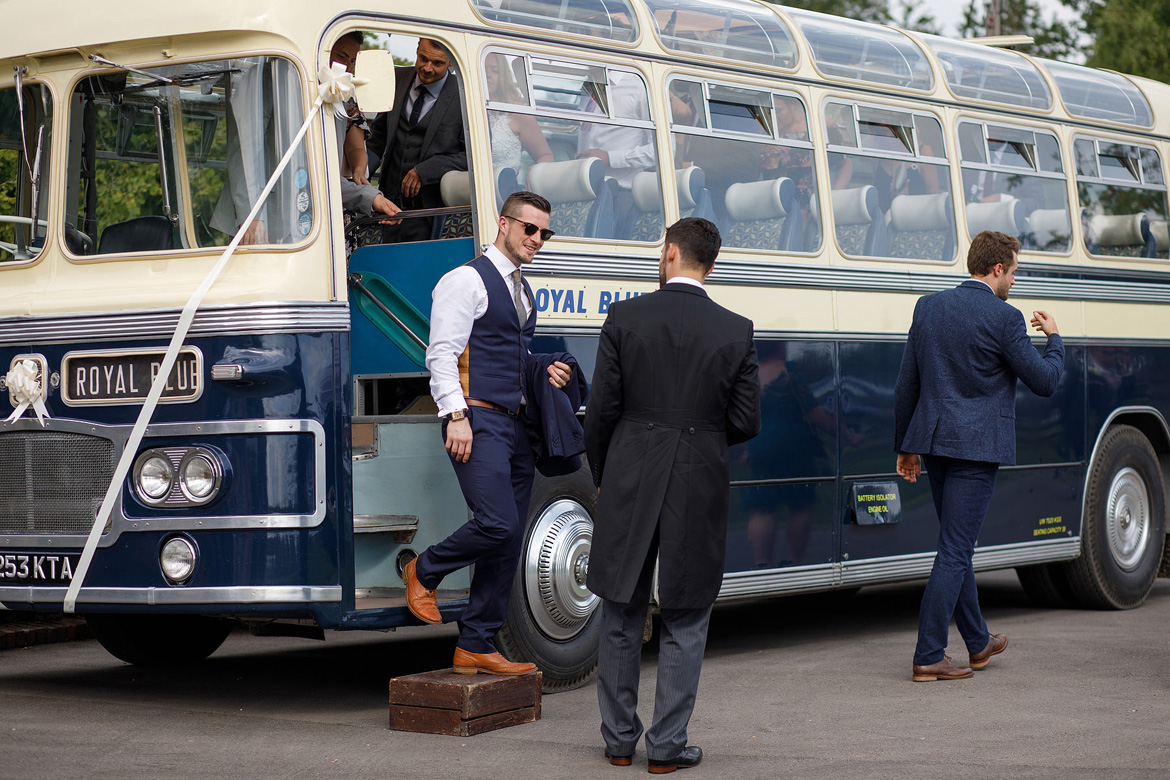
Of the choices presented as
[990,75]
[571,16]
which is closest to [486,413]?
[571,16]

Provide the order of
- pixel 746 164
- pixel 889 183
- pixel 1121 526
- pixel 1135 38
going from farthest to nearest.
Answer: pixel 1135 38 → pixel 1121 526 → pixel 889 183 → pixel 746 164

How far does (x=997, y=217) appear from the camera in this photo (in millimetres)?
10633

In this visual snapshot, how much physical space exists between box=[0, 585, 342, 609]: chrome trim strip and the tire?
5871 mm

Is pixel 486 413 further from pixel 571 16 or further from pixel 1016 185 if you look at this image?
pixel 1016 185

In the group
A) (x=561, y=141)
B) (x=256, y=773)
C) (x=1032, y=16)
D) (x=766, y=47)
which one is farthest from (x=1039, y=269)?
(x=1032, y=16)

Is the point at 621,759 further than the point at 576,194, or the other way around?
the point at 576,194

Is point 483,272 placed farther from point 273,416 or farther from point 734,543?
point 734,543

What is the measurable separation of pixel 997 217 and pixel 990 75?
3.02 feet

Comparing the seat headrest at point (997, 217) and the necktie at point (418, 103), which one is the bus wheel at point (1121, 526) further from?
the necktie at point (418, 103)

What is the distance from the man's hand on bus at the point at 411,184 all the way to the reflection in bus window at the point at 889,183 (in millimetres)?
2513

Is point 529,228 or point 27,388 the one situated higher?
point 529,228

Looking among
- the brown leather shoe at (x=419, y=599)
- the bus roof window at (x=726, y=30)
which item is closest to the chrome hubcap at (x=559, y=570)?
the brown leather shoe at (x=419, y=599)

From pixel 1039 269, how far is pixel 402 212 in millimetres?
4500

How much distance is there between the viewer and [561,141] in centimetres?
820
